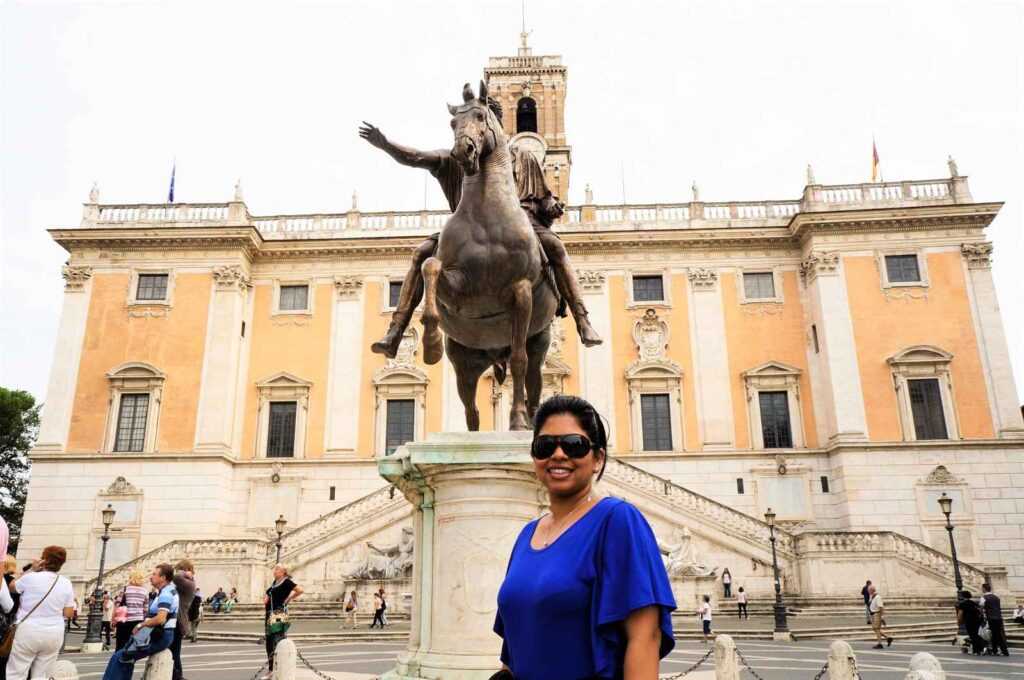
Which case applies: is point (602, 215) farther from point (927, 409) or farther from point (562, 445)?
point (562, 445)

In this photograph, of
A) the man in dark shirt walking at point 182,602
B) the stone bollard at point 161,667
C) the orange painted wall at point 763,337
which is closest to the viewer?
the stone bollard at point 161,667

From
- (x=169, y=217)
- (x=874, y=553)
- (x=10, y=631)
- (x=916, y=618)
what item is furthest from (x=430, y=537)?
(x=169, y=217)

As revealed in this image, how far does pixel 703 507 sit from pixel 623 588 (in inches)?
954

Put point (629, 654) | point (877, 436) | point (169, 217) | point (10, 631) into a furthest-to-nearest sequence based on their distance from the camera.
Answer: point (169, 217)
point (877, 436)
point (10, 631)
point (629, 654)

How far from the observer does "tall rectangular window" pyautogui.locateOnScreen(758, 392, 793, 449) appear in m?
29.4

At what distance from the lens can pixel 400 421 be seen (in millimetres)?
30188

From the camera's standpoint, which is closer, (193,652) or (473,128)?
(473,128)

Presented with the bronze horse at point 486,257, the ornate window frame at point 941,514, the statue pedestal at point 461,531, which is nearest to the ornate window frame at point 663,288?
the ornate window frame at point 941,514

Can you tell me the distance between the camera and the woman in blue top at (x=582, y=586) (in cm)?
191

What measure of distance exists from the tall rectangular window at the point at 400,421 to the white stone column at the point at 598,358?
6639 millimetres

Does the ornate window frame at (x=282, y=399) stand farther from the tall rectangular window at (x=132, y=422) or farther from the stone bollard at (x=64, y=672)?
the stone bollard at (x=64, y=672)

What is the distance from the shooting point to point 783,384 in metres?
30.0

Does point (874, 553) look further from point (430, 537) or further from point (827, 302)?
point (430, 537)

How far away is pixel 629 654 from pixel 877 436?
29385 millimetres
